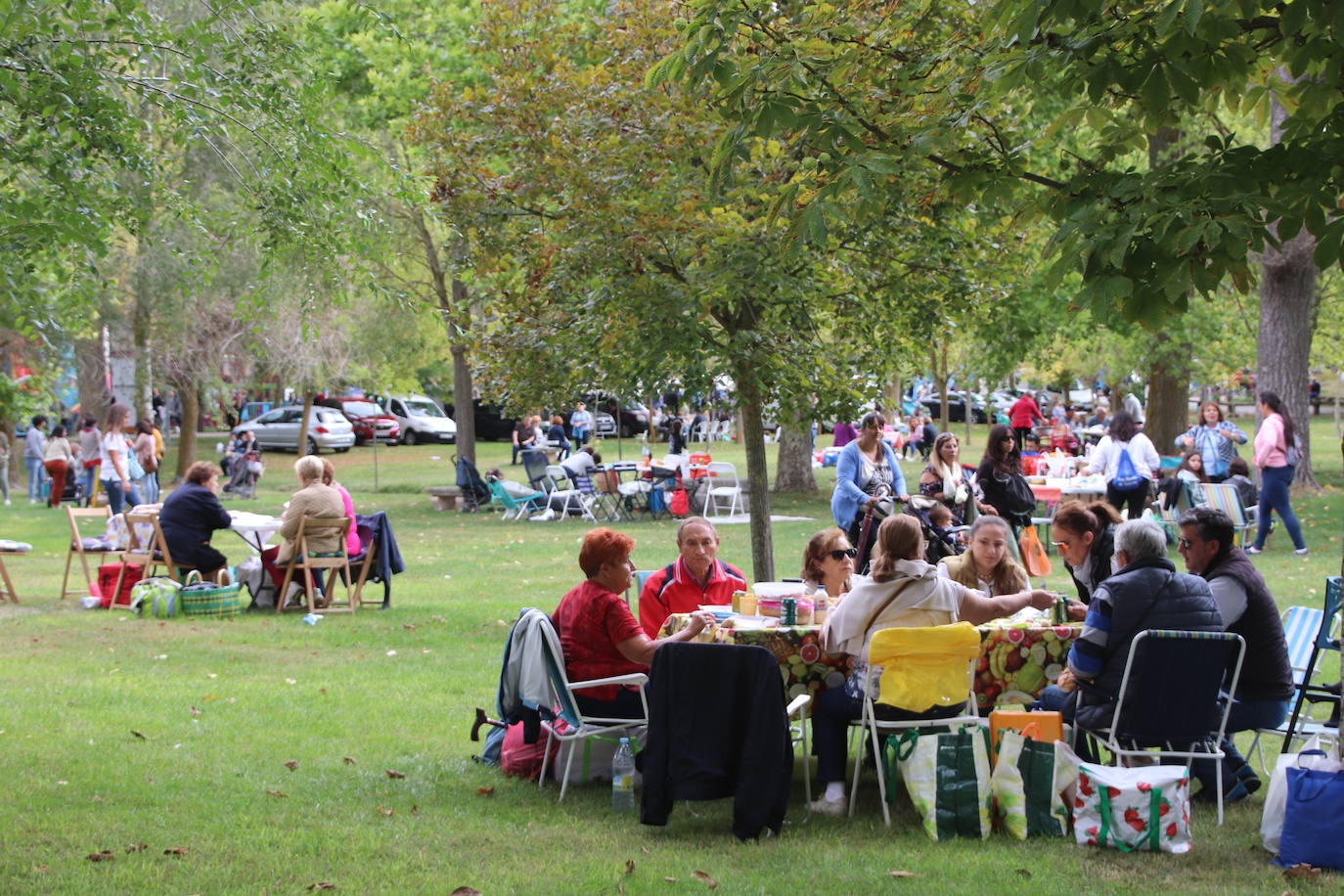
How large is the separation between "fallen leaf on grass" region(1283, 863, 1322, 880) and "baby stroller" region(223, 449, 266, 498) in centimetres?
2367

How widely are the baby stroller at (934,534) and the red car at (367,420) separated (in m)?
34.9

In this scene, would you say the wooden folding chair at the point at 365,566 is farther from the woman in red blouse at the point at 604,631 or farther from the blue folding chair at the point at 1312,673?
the blue folding chair at the point at 1312,673

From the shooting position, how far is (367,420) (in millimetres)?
44906

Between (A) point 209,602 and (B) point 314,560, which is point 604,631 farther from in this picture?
(A) point 209,602

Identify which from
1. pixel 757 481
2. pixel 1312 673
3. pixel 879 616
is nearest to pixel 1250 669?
pixel 1312 673

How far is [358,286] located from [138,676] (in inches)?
119

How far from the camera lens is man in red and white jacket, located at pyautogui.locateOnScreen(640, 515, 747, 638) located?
23.9 ft

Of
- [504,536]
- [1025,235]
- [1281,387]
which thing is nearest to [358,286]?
[1025,235]

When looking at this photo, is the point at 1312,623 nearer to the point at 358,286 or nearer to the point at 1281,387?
the point at 358,286

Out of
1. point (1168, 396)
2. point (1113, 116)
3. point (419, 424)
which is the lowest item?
point (419, 424)

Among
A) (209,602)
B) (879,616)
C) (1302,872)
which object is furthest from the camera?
(209,602)

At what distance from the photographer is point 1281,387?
19.0 m

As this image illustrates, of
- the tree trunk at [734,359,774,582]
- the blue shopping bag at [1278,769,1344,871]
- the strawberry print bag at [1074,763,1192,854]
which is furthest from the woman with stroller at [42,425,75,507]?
the blue shopping bag at [1278,769,1344,871]

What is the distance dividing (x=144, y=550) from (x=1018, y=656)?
896cm
